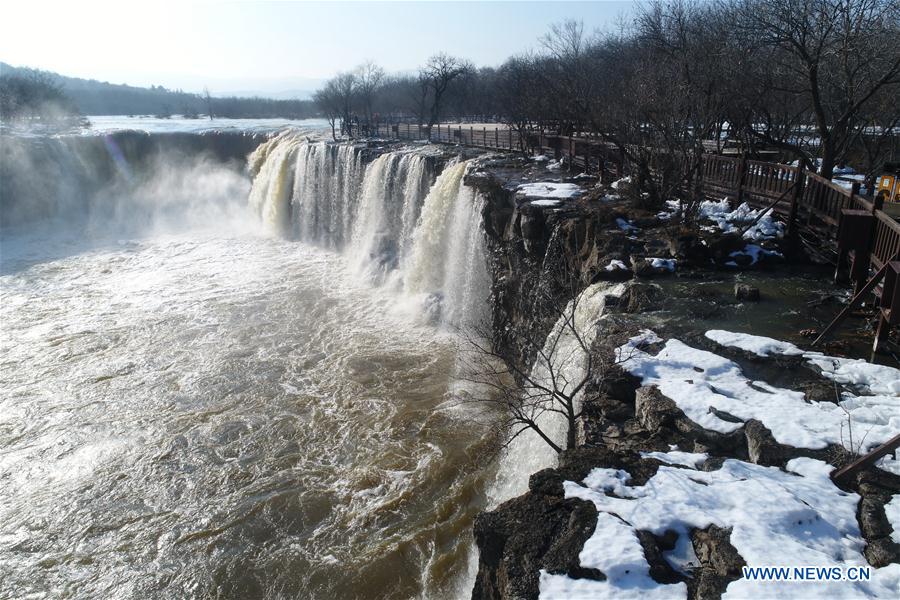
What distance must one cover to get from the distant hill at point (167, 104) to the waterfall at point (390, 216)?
65.1 m

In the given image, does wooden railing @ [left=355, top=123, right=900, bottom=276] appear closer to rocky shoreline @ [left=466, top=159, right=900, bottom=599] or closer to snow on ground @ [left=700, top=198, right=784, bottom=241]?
snow on ground @ [left=700, top=198, right=784, bottom=241]

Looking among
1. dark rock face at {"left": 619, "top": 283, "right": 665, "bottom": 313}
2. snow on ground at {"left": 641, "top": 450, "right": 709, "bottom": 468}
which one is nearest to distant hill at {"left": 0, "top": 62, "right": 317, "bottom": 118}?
dark rock face at {"left": 619, "top": 283, "right": 665, "bottom": 313}

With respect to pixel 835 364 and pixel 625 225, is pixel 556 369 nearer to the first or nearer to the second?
pixel 835 364

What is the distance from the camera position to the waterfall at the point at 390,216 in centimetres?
1686

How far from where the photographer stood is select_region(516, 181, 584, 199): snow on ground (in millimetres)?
15617

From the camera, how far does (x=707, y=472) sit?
5.73 m

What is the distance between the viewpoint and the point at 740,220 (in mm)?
12914

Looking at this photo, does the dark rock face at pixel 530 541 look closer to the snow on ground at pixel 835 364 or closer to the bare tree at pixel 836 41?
the snow on ground at pixel 835 364

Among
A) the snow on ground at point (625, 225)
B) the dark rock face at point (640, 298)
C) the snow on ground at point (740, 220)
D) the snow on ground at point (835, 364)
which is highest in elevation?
the snow on ground at point (740, 220)

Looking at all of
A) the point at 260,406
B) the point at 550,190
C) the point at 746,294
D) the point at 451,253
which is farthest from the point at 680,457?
the point at 451,253

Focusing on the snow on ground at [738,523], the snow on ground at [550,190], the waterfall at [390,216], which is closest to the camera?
the snow on ground at [738,523]

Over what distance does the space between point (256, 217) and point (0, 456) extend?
21143mm

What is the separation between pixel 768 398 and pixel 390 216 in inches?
661

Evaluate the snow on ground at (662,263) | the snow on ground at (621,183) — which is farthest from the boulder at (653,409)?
the snow on ground at (621,183)
